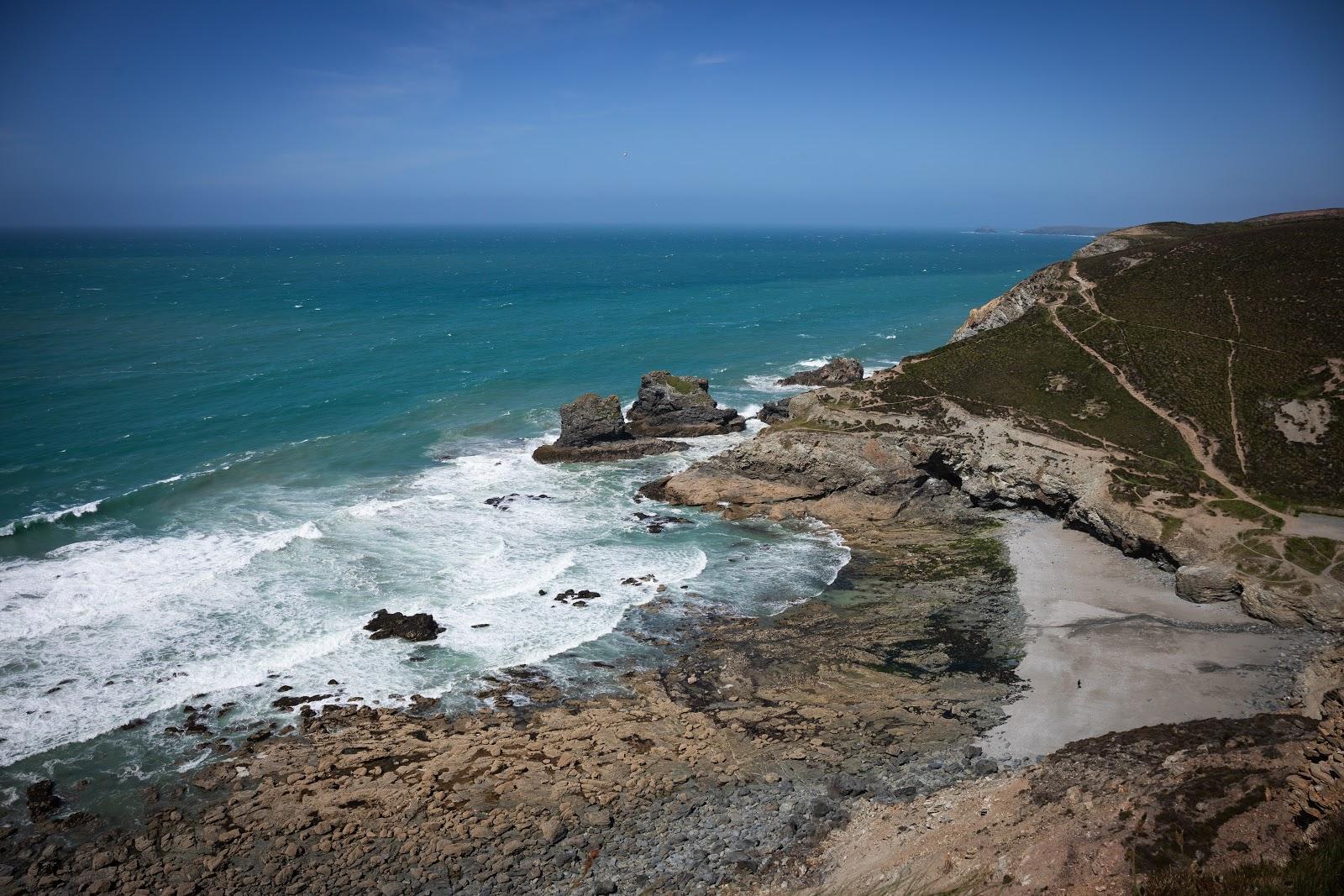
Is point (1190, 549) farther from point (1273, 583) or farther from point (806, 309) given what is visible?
point (806, 309)

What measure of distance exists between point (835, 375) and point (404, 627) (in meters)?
47.2

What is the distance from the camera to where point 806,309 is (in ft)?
396

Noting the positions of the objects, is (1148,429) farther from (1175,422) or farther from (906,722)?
(906,722)

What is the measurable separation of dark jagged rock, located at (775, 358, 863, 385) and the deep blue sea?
3885mm

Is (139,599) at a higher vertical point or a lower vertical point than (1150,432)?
lower

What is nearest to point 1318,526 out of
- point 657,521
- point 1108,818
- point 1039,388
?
point 1039,388

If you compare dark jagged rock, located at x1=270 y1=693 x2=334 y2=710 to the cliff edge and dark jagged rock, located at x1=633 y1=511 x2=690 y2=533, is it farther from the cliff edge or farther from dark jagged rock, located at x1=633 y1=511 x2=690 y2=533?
the cliff edge

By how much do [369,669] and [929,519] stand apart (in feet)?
91.2

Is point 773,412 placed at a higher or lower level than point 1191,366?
lower

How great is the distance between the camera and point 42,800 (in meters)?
22.0

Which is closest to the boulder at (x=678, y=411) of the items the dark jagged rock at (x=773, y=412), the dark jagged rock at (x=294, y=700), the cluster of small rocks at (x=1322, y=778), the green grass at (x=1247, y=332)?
the dark jagged rock at (x=773, y=412)

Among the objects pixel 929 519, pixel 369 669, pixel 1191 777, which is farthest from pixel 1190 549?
pixel 369 669

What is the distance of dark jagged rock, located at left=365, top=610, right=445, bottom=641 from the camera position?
30.8 metres

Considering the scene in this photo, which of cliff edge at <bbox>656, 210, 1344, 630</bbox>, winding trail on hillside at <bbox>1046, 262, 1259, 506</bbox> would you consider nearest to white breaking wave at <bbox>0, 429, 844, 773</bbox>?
cliff edge at <bbox>656, 210, 1344, 630</bbox>
